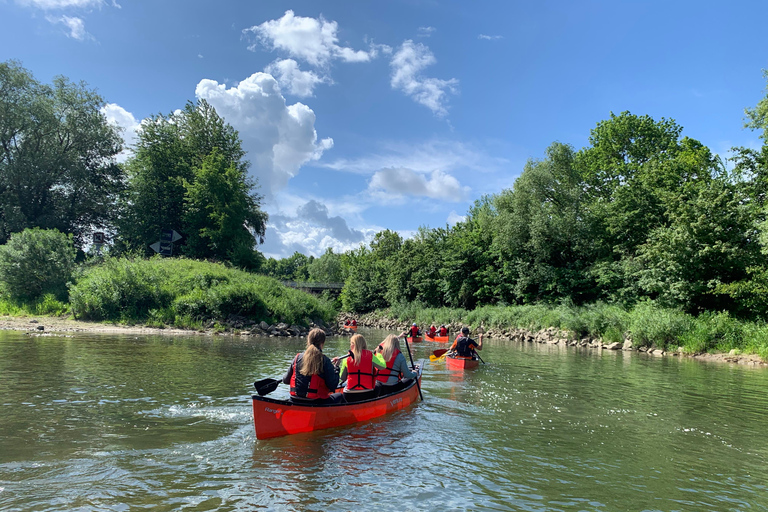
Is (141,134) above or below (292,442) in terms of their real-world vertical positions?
above

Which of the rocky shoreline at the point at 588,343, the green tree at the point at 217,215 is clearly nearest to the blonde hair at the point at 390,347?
the rocky shoreline at the point at 588,343

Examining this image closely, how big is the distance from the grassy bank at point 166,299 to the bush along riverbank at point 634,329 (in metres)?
15.8

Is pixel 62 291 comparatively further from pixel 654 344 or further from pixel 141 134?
pixel 654 344

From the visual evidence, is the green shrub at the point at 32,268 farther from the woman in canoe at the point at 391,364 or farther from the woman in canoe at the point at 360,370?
the woman in canoe at the point at 360,370

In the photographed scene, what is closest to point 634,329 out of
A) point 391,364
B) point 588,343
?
point 588,343

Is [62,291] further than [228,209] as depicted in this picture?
No

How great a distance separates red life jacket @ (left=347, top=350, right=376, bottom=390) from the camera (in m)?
9.69

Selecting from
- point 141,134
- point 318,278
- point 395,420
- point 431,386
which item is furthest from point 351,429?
point 318,278

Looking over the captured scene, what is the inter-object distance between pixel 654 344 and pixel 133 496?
2502cm

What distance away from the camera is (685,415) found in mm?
10258

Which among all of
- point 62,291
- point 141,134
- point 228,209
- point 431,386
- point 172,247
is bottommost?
point 431,386

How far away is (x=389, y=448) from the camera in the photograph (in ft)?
25.2

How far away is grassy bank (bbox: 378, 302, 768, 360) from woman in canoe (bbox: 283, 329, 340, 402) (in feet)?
64.7

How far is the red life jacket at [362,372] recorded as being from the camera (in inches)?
381
